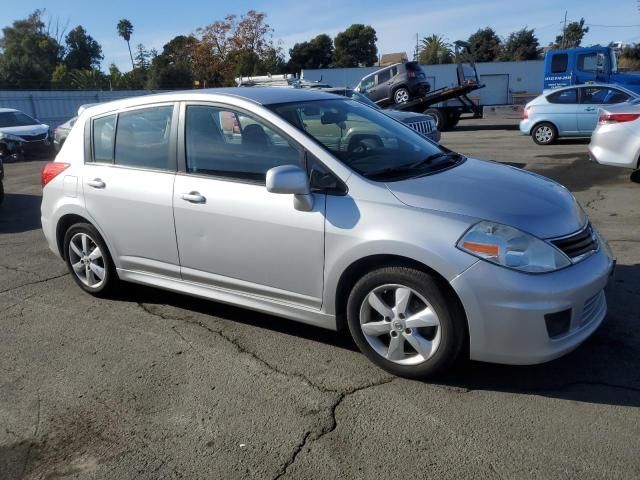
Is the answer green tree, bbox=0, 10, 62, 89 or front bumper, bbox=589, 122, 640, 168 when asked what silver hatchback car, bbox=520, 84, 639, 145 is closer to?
front bumper, bbox=589, 122, 640, 168

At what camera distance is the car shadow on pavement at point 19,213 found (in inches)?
317

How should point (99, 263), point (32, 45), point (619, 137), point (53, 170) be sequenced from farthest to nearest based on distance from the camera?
point (32, 45)
point (619, 137)
point (53, 170)
point (99, 263)

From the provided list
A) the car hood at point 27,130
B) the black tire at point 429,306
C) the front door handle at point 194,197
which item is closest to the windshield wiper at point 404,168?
the black tire at point 429,306

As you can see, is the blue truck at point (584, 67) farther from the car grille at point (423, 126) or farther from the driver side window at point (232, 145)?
the driver side window at point (232, 145)

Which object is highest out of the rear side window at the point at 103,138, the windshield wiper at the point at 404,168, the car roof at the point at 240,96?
the car roof at the point at 240,96

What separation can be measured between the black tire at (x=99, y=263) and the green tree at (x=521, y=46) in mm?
79205

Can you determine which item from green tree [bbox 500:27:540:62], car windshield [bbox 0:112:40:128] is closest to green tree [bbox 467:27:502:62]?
green tree [bbox 500:27:540:62]

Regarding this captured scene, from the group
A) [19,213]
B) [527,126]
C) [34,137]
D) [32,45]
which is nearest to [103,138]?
[19,213]

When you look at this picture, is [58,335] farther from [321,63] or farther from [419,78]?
[321,63]

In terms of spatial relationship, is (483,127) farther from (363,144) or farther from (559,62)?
(363,144)

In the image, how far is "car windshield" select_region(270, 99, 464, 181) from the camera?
368 cm

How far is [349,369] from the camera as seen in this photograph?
3559 millimetres

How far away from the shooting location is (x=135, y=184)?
4320 millimetres

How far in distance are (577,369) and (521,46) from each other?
270 ft
